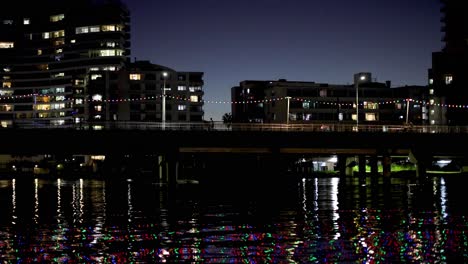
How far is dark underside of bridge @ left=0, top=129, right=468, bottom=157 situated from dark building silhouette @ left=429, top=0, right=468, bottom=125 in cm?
4999

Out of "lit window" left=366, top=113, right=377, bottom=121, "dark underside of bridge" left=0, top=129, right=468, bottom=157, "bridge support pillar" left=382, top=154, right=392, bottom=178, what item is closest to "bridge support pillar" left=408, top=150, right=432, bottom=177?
"dark underside of bridge" left=0, top=129, right=468, bottom=157

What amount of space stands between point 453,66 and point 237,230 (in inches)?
4880

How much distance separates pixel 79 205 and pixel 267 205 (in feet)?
50.5

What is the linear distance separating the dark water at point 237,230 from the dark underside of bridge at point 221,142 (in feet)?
59.0

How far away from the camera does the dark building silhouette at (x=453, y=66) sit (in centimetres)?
15012

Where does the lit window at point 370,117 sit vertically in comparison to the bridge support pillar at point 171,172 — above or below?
above

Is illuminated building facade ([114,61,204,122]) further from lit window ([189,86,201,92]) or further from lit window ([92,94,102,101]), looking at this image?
lit window ([92,94,102,101])

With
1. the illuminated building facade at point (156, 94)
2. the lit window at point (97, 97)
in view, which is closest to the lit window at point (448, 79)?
the illuminated building facade at point (156, 94)

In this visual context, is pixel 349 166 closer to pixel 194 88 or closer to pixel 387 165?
pixel 387 165

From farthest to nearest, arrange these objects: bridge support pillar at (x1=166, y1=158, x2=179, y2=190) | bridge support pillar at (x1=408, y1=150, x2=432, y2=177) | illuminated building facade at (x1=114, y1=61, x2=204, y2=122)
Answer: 1. illuminated building facade at (x1=114, y1=61, x2=204, y2=122)
2. bridge support pillar at (x1=408, y1=150, x2=432, y2=177)
3. bridge support pillar at (x1=166, y1=158, x2=179, y2=190)

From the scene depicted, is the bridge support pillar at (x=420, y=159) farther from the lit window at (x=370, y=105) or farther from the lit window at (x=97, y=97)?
the lit window at (x=97, y=97)

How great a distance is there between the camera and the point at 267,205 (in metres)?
58.8

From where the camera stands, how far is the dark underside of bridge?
3332 inches

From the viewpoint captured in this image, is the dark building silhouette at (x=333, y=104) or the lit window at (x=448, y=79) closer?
the lit window at (x=448, y=79)
